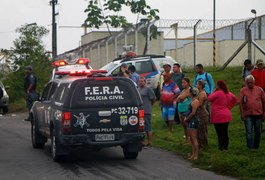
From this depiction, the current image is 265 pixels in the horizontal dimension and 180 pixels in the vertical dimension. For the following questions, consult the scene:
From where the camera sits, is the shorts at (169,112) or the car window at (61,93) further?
the shorts at (169,112)

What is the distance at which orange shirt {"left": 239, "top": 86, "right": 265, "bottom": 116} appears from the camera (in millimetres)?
13953

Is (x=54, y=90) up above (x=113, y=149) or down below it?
above

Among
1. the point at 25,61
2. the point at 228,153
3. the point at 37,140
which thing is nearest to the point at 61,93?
the point at 37,140

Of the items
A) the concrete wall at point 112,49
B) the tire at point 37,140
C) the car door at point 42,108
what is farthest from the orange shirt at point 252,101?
the concrete wall at point 112,49

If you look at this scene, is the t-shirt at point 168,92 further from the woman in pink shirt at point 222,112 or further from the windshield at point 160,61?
the windshield at point 160,61

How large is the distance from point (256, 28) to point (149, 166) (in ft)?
67.2

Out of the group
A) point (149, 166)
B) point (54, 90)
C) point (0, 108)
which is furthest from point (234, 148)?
point (0, 108)

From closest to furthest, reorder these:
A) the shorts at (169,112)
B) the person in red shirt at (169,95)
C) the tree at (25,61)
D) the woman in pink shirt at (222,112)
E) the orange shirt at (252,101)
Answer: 1. the orange shirt at (252,101)
2. the woman in pink shirt at (222,112)
3. the person in red shirt at (169,95)
4. the shorts at (169,112)
5. the tree at (25,61)

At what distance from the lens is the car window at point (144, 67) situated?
2655 cm

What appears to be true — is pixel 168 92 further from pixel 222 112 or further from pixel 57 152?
pixel 57 152

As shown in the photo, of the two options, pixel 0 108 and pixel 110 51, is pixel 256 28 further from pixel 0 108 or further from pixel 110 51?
pixel 0 108

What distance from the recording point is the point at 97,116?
13.3m

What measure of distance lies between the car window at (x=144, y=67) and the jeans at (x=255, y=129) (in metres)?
12.7

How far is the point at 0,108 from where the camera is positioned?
3094cm
